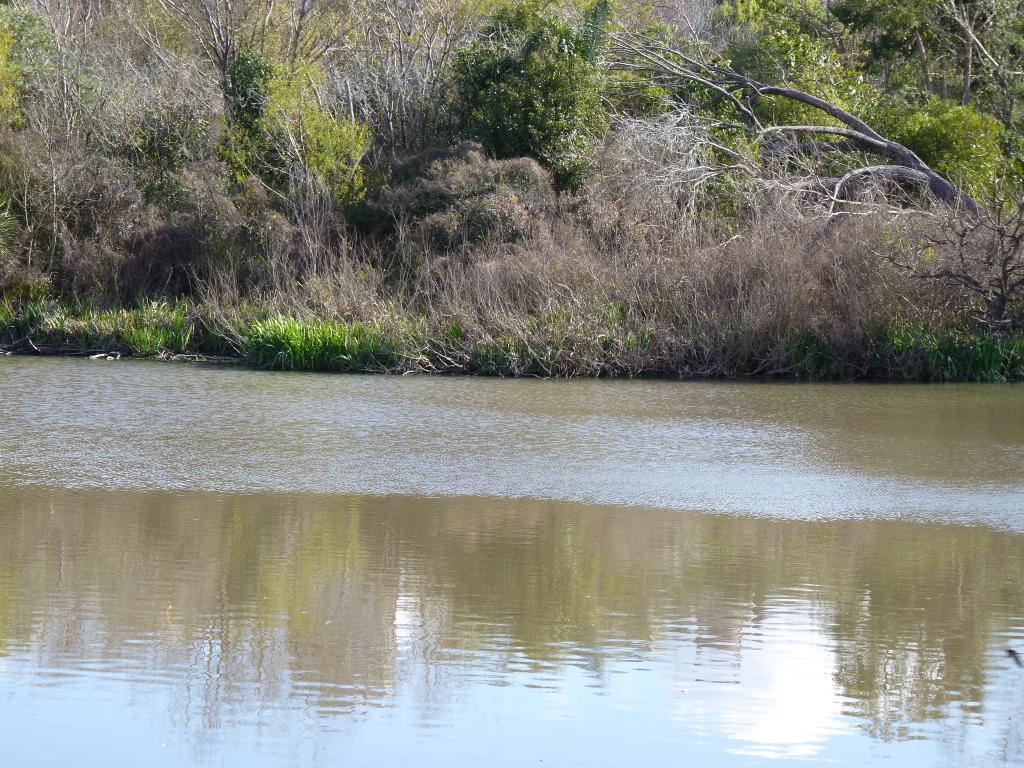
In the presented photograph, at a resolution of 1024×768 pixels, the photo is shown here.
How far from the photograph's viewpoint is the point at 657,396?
1658 cm

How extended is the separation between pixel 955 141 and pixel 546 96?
819cm

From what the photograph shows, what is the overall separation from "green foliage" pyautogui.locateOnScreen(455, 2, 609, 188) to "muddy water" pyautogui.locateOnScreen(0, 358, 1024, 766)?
40.5ft

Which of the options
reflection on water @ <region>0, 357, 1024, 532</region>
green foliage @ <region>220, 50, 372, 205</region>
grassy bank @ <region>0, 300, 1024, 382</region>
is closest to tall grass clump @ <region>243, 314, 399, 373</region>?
grassy bank @ <region>0, 300, 1024, 382</region>

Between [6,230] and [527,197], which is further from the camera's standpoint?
[6,230]

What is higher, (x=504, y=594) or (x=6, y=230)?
(x=6, y=230)

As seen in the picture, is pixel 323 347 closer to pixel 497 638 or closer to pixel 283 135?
pixel 283 135

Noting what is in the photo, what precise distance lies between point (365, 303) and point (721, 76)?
907 centimetres

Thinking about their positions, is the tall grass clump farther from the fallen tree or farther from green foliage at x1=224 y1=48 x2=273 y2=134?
the fallen tree

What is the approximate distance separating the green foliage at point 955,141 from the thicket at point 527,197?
0.17ft

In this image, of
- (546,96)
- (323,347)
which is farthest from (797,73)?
(323,347)

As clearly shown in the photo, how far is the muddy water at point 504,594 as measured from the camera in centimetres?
471

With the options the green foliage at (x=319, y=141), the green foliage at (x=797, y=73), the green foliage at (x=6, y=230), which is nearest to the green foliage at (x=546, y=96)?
the green foliage at (x=319, y=141)

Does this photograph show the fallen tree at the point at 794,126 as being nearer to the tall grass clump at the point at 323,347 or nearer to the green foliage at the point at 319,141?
the green foliage at the point at 319,141

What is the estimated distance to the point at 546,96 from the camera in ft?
81.8
